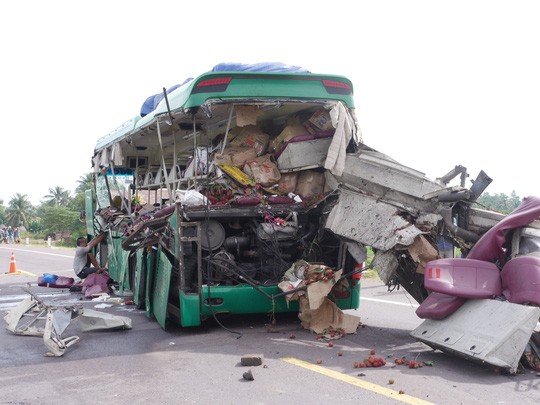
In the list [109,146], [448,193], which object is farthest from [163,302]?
[109,146]

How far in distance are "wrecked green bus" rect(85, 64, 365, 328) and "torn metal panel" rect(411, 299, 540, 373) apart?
5.53ft

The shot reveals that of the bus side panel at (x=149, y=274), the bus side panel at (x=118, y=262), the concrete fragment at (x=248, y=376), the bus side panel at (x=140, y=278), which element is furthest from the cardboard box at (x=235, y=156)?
the concrete fragment at (x=248, y=376)

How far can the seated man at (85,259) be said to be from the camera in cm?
1327

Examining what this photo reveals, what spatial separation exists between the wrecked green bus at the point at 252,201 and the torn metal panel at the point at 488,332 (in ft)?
5.53

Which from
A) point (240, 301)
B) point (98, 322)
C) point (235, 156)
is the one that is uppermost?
point (235, 156)

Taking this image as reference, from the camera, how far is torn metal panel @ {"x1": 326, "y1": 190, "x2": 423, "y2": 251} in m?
6.77

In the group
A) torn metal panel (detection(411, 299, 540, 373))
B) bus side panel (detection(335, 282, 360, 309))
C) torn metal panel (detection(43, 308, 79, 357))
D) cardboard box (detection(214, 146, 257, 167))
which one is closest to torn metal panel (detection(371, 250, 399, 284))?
torn metal panel (detection(411, 299, 540, 373))

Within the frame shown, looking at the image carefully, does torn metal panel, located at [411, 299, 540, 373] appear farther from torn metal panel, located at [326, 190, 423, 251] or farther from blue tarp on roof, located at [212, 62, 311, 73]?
blue tarp on roof, located at [212, 62, 311, 73]

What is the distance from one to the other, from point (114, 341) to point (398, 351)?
3363 millimetres

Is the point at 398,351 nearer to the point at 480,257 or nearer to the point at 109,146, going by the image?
the point at 480,257

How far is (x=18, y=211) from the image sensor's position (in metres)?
89.9

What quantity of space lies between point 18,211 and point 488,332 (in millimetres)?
93200

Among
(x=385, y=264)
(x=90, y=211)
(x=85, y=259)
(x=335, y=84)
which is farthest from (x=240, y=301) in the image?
(x=90, y=211)

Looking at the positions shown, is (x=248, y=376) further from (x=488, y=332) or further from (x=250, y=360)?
(x=488, y=332)
